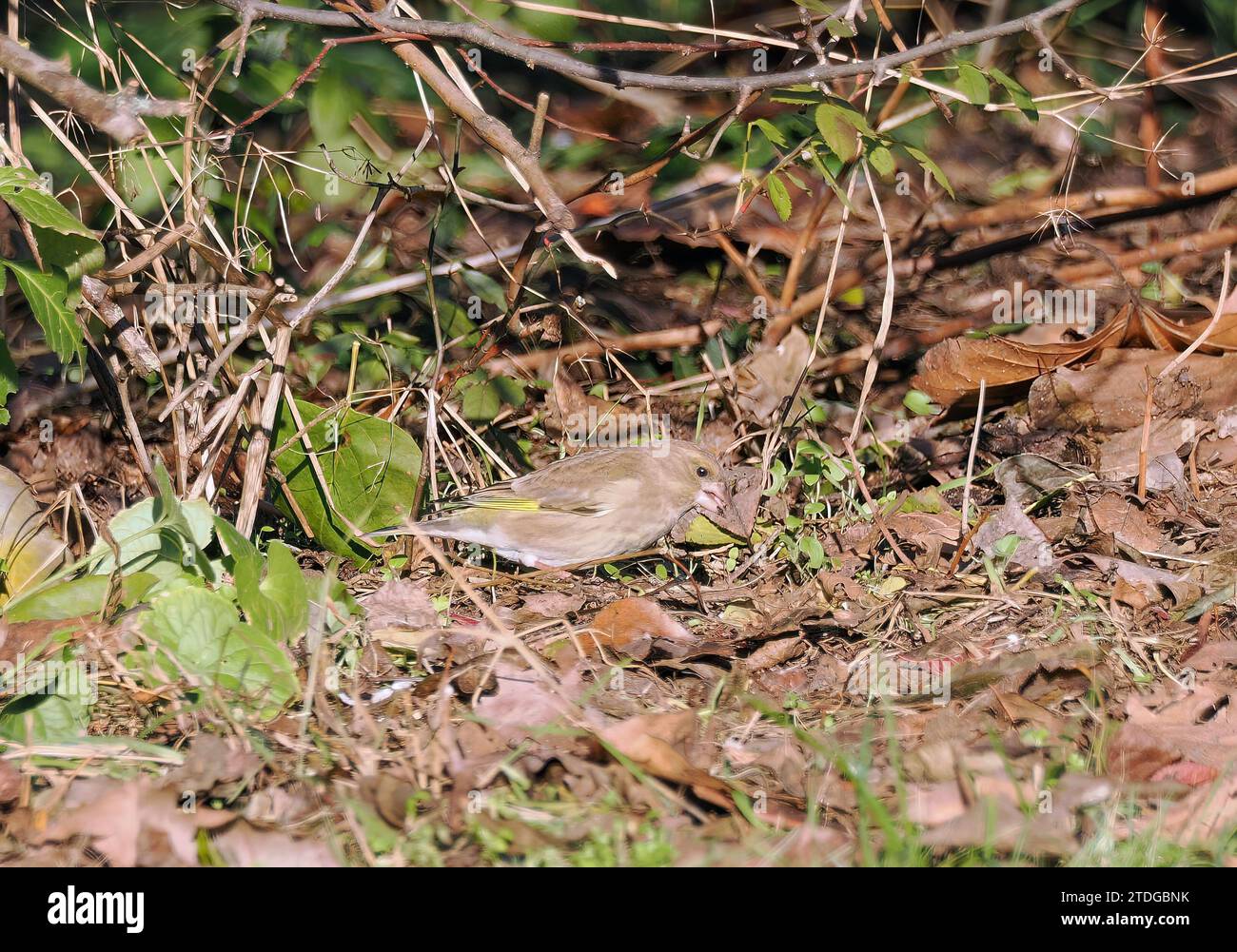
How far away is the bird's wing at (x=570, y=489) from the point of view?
5266 millimetres

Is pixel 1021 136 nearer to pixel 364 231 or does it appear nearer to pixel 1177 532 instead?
pixel 1177 532

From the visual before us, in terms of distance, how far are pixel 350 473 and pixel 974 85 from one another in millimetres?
2776

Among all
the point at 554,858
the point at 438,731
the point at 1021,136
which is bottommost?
the point at 554,858

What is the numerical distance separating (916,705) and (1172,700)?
71cm

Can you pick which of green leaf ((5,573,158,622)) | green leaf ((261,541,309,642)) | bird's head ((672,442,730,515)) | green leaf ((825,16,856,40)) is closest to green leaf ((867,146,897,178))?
green leaf ((825,16,856,40))

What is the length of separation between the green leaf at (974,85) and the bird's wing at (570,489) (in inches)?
87.7

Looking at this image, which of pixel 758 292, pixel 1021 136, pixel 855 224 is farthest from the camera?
pixel 1021 136

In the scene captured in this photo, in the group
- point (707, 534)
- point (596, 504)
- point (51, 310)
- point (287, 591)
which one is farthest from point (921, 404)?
point (51, 310)

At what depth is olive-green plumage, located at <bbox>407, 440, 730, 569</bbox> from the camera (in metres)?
5.25

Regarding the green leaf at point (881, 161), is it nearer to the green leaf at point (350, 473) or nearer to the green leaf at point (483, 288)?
the green leaf at point (483, 288)

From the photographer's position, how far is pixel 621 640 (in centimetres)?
412

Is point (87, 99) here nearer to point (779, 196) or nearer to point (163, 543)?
point (163, 543)

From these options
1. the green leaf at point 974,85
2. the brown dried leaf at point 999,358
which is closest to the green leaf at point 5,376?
the green leaf at point 974,85
